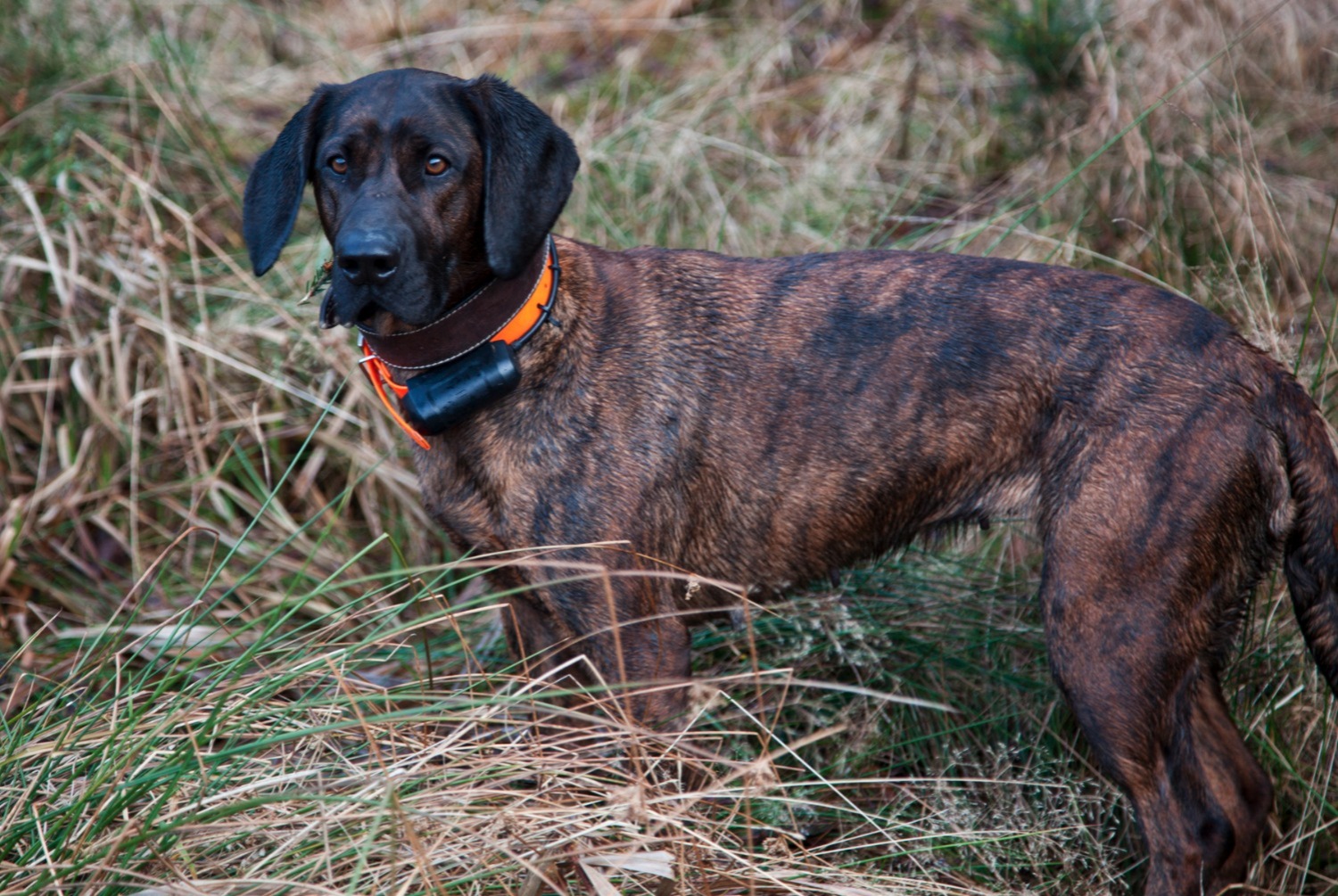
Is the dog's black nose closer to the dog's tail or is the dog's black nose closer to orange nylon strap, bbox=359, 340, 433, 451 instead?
orange nylon strap, bbox=359, 340, 433, 451

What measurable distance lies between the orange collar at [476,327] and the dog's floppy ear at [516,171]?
80 millimetres

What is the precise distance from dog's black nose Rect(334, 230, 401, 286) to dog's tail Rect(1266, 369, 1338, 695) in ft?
6.74

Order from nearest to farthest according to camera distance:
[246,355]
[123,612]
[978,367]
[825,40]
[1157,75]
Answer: [978,367] → [123,612] → [246,355] → [1157,75] → [825,40]

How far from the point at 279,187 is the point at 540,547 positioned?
3.67ft

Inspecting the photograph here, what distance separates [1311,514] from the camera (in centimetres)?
280

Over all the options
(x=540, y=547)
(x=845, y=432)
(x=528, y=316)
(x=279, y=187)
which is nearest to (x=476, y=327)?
(x=528, y=316)

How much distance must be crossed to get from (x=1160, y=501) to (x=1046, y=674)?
37.7 inches

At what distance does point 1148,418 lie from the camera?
2.75 meters

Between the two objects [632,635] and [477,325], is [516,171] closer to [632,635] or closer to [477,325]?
[477,325]

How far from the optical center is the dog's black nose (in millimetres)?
2631

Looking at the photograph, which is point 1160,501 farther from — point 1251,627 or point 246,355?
point 246,355

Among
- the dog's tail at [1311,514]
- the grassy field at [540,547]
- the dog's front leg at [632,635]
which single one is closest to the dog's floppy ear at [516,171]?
the grassy field at [540,547]

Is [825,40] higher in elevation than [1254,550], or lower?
higher

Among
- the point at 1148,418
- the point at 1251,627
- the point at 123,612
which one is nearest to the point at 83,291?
the point at 123,612
